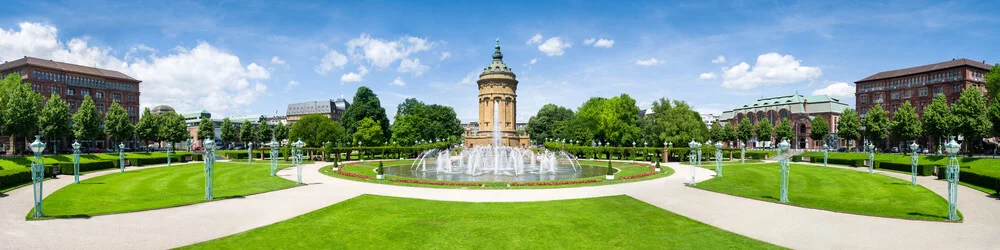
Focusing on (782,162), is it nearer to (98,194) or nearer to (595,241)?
(595,241)

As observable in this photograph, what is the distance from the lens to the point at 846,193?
24516 mm

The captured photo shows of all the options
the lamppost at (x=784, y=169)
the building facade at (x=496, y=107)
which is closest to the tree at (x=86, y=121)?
the building facade at (x=496, y=107)

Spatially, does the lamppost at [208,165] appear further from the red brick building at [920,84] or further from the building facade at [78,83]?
the red brick building at [920,84]

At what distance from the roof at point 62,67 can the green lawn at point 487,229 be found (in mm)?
96777

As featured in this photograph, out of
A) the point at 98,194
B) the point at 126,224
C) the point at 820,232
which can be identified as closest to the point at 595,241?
the point at 820,232

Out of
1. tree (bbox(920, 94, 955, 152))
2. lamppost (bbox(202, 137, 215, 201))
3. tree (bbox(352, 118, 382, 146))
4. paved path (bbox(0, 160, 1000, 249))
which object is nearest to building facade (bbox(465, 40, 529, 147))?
tree (bbox(352, 118, 382, 146))

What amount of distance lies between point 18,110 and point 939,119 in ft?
345

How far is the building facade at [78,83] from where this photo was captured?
81938mm

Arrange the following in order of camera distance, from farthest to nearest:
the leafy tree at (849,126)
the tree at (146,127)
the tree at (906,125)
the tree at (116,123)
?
the tree at (146,127) < the leafy tree at (849,126) < the tree at (116,123) < the tree at (906,125)

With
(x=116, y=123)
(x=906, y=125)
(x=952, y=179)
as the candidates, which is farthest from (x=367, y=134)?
(x=906, y=125)

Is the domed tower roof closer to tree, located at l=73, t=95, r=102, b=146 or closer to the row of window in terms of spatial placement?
tree, located at l=73, t=95, r=102, b=146

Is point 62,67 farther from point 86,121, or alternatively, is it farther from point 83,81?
point 86,121

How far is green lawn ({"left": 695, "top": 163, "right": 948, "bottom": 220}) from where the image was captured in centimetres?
1898

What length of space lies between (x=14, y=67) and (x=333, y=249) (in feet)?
345
